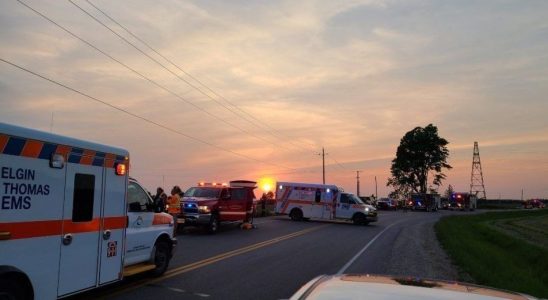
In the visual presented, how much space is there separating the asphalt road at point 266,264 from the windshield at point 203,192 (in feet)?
5.92

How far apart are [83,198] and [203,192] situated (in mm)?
16705

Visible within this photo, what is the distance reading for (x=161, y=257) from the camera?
11.7 meters

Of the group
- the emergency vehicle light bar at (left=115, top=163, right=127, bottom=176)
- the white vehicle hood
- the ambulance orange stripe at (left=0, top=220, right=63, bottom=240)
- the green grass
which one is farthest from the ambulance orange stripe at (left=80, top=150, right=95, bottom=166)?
the green grass

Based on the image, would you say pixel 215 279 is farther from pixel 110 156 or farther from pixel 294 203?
pixel 294 203

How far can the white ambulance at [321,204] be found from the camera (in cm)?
3638

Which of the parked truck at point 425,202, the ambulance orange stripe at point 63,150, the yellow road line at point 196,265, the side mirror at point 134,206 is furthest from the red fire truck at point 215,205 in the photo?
the parked truck at point 425,202

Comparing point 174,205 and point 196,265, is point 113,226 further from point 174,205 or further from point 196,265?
point 174,205

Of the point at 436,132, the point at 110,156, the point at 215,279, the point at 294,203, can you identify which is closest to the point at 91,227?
the point at 110,156

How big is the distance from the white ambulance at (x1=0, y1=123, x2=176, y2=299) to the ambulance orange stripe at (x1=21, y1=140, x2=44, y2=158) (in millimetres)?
13

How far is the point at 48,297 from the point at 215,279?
458cm

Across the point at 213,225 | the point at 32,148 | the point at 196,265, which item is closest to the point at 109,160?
the point at 32,148

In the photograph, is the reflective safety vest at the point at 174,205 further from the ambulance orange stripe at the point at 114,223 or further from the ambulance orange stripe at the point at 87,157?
the ambulance orange stripe at the point at 87,157

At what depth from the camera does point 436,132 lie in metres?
114

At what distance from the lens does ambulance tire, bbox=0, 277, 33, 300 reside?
6664 mm
